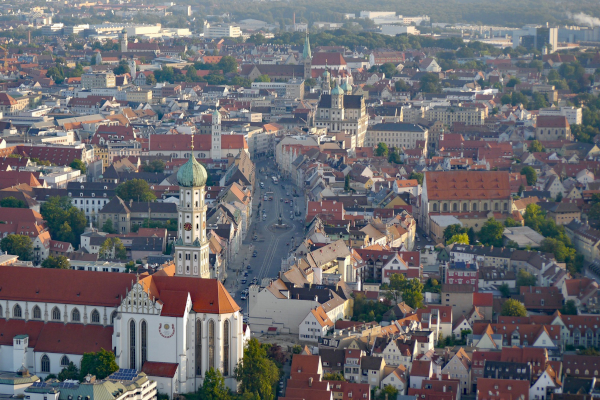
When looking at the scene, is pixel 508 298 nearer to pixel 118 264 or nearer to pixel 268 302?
pixel 268 302

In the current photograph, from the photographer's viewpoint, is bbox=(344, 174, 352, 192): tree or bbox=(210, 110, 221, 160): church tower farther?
bbox=(210, 110, 221, 160): church tower

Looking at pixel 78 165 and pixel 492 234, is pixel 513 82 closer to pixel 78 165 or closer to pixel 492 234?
pixel 78 165

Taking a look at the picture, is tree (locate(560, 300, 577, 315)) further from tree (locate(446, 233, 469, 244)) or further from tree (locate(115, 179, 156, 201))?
tree (locate(115, 179, 156, 201))

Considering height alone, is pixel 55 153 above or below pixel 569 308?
below

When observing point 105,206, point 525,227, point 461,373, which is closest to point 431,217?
point 525,227

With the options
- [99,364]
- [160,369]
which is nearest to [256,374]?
[160,369]

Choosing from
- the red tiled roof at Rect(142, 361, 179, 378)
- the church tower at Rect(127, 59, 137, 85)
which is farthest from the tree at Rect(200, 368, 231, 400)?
the church tower at Rect(127, 59, 137, 85)

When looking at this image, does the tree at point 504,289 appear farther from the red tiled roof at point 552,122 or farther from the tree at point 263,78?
the tree at point 263,78

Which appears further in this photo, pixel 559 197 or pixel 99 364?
pixel 559 197
